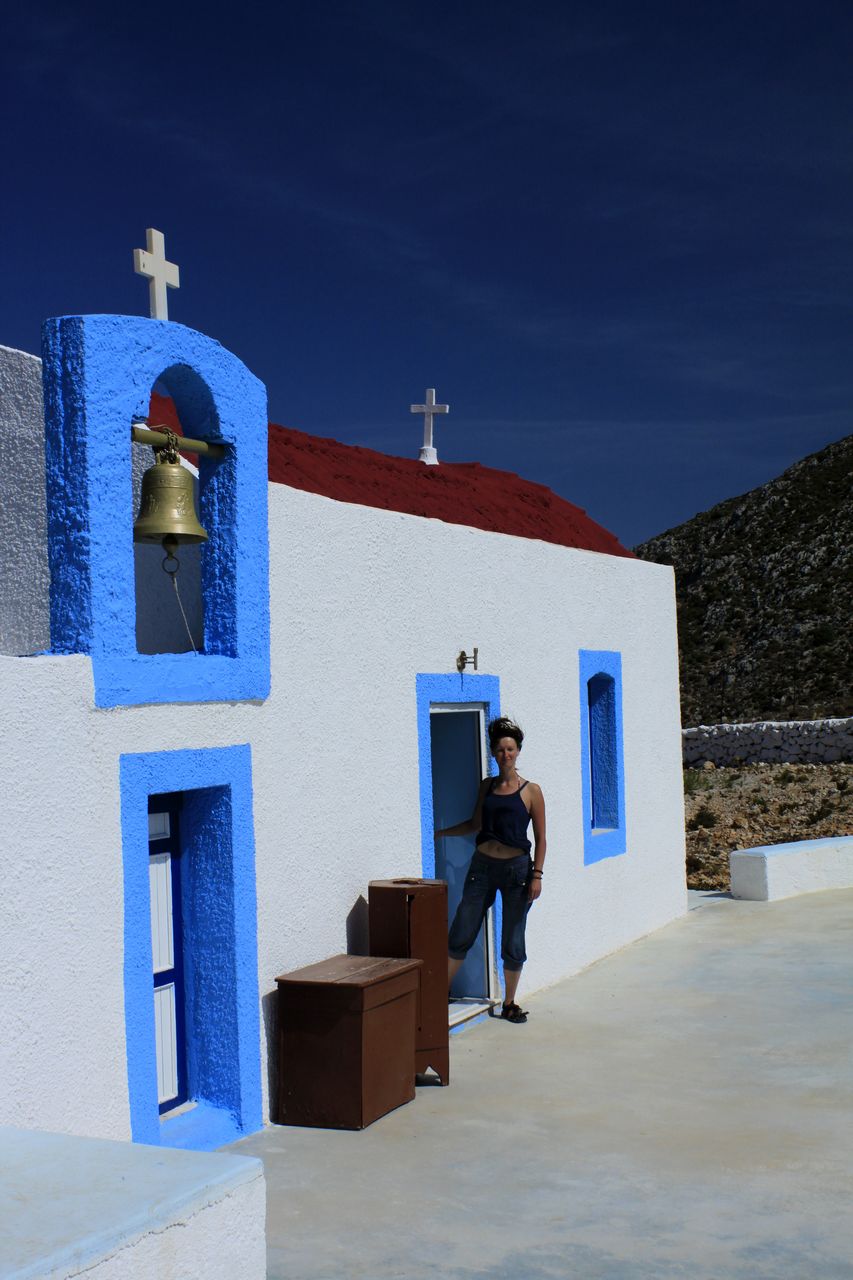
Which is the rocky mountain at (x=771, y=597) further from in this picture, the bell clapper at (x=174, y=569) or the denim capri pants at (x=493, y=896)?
the bell clapper at (x=174, y=569)

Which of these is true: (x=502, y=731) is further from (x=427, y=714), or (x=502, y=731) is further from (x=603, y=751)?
(x=603, y=751)

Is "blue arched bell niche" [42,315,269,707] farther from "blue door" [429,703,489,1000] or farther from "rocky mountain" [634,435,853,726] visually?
"rocky mountain" [634,435,853,726]

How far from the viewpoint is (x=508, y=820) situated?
832 cm

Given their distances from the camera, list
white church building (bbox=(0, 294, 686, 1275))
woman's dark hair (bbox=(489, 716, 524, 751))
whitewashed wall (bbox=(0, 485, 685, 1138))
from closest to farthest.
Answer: whitewashed wall (bbox=(0, 485, 685, 1138))
white church building (bbox=(0, 294, 686, 1275))
woman's dark hair (bbox=(489, 716, 524, 751))

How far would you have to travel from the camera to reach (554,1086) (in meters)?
7.29

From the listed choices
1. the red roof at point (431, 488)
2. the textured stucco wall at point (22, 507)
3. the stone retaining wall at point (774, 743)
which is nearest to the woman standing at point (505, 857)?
the red roof at point (431, 488)

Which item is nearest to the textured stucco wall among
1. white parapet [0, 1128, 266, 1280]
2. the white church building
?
the white church building

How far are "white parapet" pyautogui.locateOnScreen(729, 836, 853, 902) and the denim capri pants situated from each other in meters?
5.64

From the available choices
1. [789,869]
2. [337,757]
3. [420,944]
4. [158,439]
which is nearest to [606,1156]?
[420,944]

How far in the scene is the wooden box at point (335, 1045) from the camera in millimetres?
6469

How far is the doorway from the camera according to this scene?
9.09 m

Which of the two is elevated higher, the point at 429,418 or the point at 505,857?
the point at 429,418

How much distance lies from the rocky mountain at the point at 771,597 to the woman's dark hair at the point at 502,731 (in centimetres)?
3321

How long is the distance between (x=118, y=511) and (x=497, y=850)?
11.8 feet
